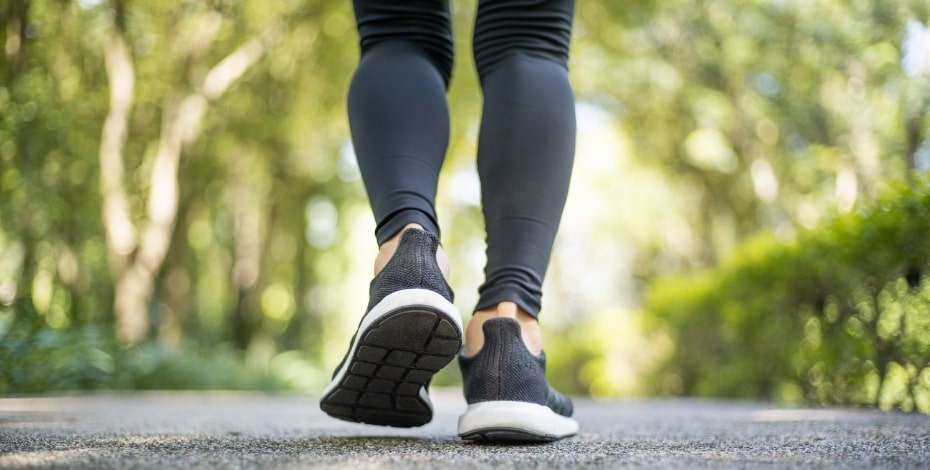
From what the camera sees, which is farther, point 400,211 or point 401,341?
point 400,211

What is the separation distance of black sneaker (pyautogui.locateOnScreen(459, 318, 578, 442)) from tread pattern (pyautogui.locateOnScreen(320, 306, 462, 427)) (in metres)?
0.10

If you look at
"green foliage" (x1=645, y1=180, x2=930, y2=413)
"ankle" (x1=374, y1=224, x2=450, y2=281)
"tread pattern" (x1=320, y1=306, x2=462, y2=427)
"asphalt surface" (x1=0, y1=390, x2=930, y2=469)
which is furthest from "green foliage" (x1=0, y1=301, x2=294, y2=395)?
"green foliage" (x1=645, y1=180, x2=930, y2=413)

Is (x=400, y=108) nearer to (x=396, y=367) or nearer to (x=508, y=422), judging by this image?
(x=396, y=367)

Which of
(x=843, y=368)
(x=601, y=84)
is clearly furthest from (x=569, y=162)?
(x=601, y=84)

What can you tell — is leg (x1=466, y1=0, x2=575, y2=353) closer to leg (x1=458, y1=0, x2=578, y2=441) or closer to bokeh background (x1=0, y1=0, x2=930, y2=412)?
leg (x1=458, y1=0, x2=578, y2=441)

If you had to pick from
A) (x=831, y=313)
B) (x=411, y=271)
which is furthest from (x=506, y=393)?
(x=831, y=313)

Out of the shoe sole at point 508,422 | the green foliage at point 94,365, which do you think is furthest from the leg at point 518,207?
the green foliage at point 94,365

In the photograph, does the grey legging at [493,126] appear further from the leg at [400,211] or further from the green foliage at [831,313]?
the green foliage at [831,313]

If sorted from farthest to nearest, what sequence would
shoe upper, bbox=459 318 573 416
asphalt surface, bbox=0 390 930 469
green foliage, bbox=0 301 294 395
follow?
green foliage, bbox=0 301 294 395, shoe upper, bbox=459 318 573 416, asphalt surface, bbox=0 390 930 469

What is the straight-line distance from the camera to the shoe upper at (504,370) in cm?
159

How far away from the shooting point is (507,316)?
1648 mm

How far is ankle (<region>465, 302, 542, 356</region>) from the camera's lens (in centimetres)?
166

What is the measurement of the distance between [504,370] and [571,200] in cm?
1747

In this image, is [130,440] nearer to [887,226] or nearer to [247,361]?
[887,226]
